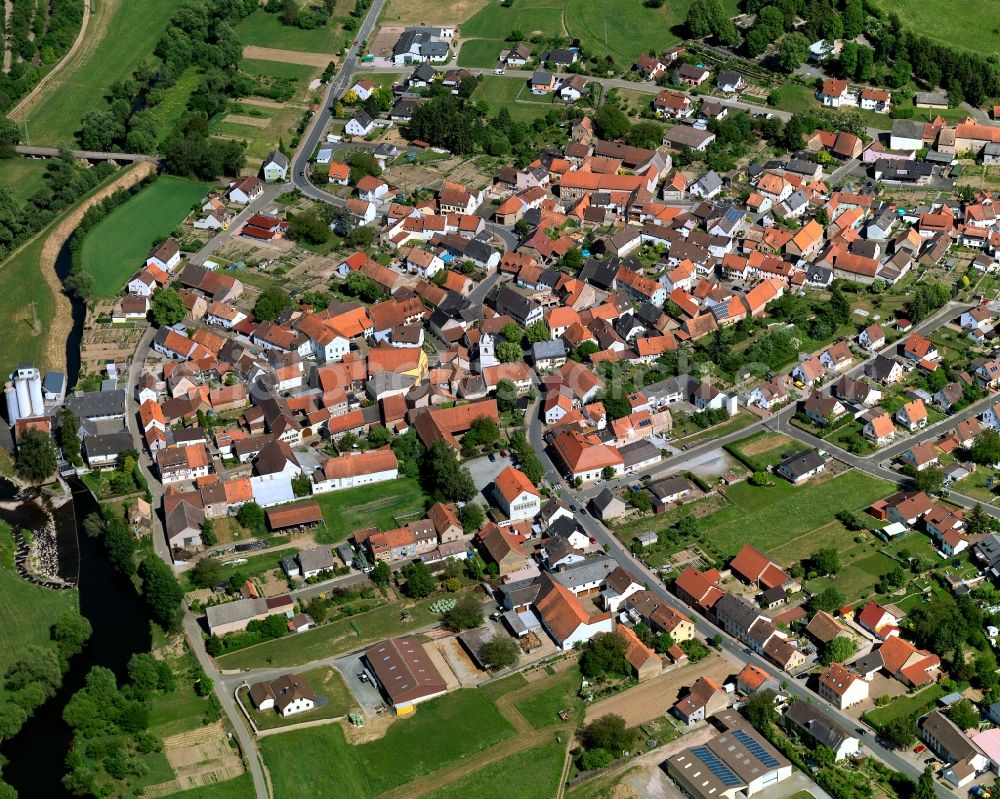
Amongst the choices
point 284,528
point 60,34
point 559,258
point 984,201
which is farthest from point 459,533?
point 60,34

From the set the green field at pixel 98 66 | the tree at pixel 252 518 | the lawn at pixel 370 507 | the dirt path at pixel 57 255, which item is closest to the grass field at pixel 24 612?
the tree at pixel 252 518

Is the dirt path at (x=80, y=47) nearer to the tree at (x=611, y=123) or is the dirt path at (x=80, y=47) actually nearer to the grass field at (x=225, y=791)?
the tree at (x=611, y=123)

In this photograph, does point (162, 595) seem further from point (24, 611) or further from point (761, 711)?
point (761, 711)

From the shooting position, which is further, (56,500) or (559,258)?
(559,258)

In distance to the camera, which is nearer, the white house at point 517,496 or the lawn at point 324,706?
the lawn at point 324,706

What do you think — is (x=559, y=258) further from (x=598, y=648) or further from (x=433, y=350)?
(x=598, y=648)

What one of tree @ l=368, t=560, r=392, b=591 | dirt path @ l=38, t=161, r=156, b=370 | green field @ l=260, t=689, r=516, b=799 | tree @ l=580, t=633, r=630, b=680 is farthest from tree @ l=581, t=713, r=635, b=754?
dirt path @ l=38, t=161, r=156, b=370

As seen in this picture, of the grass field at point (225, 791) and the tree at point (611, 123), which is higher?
the tree at point (611, 123)
